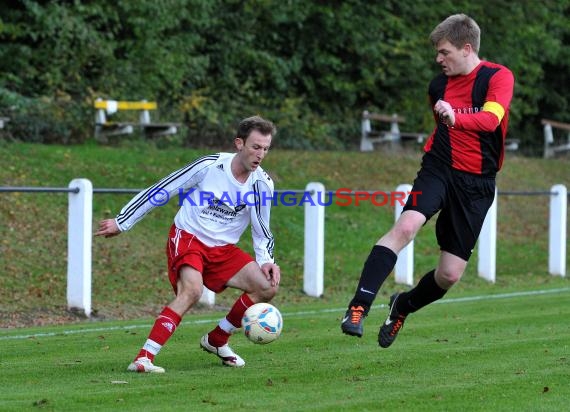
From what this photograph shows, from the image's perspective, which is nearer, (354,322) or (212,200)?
(354,322)

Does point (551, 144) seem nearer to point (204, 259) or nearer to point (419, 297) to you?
point (419, 297)

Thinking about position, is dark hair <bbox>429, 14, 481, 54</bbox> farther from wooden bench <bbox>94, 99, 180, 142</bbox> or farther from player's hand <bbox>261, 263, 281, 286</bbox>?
wooden bench <bbox>94, 99, 180, 142</bbox>

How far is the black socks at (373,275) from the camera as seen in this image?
783cm

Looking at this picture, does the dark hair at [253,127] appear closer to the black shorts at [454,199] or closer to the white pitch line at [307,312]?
the black shorts at [454,199]

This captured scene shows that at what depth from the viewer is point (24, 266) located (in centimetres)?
1509

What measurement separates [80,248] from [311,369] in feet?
17.5

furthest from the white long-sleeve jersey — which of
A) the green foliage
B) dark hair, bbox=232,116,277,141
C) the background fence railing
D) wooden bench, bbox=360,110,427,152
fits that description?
wooden bench, bbox=360,110,427,152

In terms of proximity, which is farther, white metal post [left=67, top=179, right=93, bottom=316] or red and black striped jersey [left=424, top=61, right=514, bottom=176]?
white metal post [left=67, top=179, right=93, bottom=316]

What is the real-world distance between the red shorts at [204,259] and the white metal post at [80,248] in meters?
4.50

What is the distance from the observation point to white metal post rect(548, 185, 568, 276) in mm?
19859

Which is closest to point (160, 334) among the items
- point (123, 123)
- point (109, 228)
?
point (109, 228)

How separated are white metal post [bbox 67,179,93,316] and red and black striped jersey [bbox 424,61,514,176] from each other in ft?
17.9

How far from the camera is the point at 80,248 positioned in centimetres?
1300

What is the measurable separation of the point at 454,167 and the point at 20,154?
12888mm
